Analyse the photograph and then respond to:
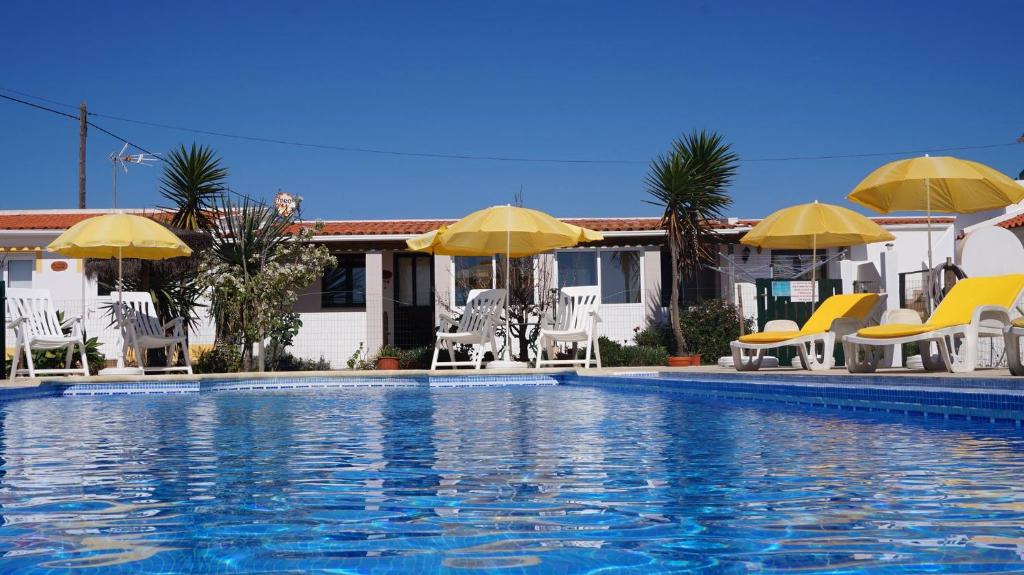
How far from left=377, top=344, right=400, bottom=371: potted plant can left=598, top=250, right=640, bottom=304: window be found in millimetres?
4609

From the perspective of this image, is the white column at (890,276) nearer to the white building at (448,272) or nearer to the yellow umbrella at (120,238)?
the white building at (448,272)

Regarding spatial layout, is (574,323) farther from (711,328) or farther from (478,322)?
(711,328)

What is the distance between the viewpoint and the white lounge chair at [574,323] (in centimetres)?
1355

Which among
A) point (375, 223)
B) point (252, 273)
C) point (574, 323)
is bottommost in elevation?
point (574, 323)

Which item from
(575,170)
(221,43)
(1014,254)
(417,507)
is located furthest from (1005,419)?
(575,170)

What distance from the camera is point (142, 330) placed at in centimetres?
1381

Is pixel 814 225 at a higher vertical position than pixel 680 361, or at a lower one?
higher

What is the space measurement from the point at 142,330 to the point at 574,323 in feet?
20.5

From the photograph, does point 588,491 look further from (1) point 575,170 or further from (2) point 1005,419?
(1) point 575,170

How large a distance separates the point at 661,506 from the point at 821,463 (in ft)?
4.74

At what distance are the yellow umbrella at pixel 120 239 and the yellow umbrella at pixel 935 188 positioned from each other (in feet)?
29.7

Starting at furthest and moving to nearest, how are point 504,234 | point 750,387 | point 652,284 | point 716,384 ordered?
1. point 652,284
2. point 504,234
3. point 716,384
4. point 750,387

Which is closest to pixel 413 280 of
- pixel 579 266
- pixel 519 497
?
pixel 579 266

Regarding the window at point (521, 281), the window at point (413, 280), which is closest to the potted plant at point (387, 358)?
the window at point (521, 281)
